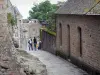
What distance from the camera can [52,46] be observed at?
108 feet

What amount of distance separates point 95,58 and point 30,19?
178 ft

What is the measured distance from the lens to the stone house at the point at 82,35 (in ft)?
64.7

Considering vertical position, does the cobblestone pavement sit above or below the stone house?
below

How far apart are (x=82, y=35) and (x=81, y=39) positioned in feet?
1.84

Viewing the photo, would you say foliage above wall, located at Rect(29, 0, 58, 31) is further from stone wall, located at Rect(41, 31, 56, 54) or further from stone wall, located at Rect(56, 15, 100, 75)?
stone wall, located at Rect(56, 15, 100, 75)

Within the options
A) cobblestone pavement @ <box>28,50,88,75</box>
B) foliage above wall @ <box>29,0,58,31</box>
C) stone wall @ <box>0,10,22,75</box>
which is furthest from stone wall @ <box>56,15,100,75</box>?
foliage above wall @ <box>29,0,58,31</box>

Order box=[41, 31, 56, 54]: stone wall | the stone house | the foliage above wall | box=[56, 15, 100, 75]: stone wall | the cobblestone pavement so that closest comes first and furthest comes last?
the stone house
box=[56, 15, 100, 75]: stone wall
the cobblestone pavement
box=[41, 31, 56, 54]: stone wall
the foliage above wall

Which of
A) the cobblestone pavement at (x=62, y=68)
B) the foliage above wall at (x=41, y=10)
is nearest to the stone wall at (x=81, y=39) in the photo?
the cobblestone pavement at (x=62, y=68)

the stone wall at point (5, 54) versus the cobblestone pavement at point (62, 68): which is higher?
the stone wall at point (5, 54)

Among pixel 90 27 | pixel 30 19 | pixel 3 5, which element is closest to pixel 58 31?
pixel 90 27

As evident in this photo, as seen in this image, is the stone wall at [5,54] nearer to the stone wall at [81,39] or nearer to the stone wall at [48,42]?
the stone wall at [81,39]

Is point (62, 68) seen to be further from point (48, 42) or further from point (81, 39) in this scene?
point (48, 42)

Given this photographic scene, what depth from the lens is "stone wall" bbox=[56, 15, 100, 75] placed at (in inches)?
786

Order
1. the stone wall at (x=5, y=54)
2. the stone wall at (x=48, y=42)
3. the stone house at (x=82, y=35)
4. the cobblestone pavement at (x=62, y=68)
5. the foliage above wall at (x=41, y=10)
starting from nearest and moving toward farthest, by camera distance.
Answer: the stone wall at (x=5, y=54), the stone house at (x=82, y=35), the cobblestone pavement at (x=62, y=68), the stone wall at (x=48, y=42), the foliage above wall at (x=41, y=10)
